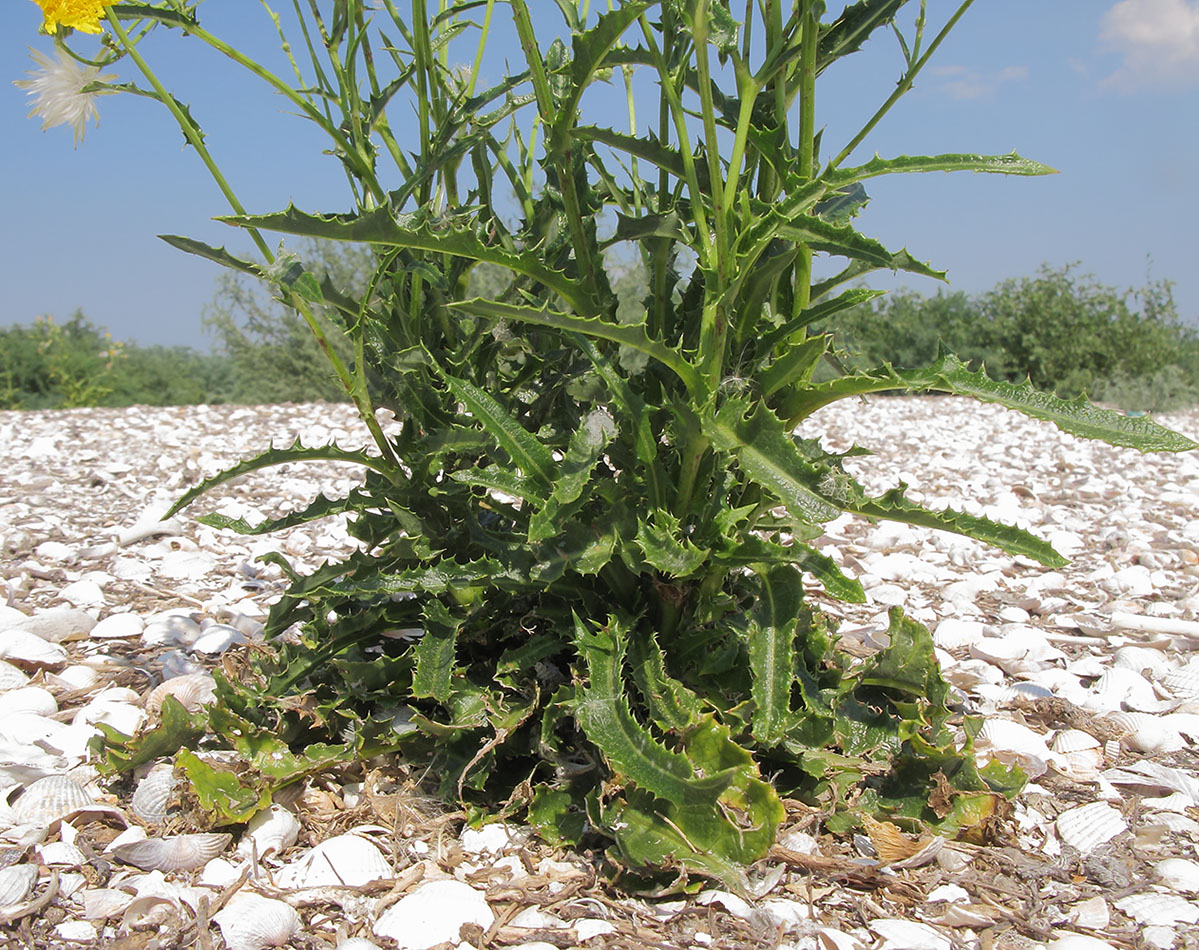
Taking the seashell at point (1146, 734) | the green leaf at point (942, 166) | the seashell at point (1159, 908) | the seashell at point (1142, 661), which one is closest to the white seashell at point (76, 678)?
the green leaf at point (942, 166)

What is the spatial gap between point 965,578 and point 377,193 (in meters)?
→ 1.92

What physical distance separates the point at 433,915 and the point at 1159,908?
87 centimetres

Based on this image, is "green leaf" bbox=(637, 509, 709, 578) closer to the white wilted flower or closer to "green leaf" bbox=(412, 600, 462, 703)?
"green leaf" bbox=(412, 600, 462, 703)

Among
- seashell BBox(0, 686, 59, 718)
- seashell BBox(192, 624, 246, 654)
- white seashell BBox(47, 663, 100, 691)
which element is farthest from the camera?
seashell BBox(192, 624, 246, 654)

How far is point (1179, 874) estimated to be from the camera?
1229 millimetres

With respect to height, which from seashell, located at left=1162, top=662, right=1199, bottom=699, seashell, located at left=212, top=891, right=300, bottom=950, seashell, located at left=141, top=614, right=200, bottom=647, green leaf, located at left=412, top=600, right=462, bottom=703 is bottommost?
seashell, located at left=212, top=891, right=300, bottom=950

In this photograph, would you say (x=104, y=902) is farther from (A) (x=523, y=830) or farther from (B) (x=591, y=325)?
(B) (x=591, y=325)

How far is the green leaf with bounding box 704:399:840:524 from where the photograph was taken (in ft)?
3.53

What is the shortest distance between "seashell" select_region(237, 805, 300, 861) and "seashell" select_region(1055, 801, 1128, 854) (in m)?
1.06

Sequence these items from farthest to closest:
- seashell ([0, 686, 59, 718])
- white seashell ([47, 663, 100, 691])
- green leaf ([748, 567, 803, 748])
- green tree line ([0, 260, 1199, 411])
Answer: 1. green tree line ([0, 260, 1199, 411])
2. white seashell ([47, 663, 100, 691])
3. seashell ([0, 686, 59, 718])
4. green leaf ([748, 567, 803, 748])

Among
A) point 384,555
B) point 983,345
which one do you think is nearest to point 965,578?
point 384,555

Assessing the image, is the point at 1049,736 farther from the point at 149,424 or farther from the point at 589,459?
the point at 149,424

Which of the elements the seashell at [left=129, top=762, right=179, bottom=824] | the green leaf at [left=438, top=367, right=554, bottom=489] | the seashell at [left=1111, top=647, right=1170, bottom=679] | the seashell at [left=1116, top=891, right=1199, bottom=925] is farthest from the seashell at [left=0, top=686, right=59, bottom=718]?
the seashell at [left=1111, top=647, right=1170, bottom=679]

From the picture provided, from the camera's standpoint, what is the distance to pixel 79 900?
45.7 inches
